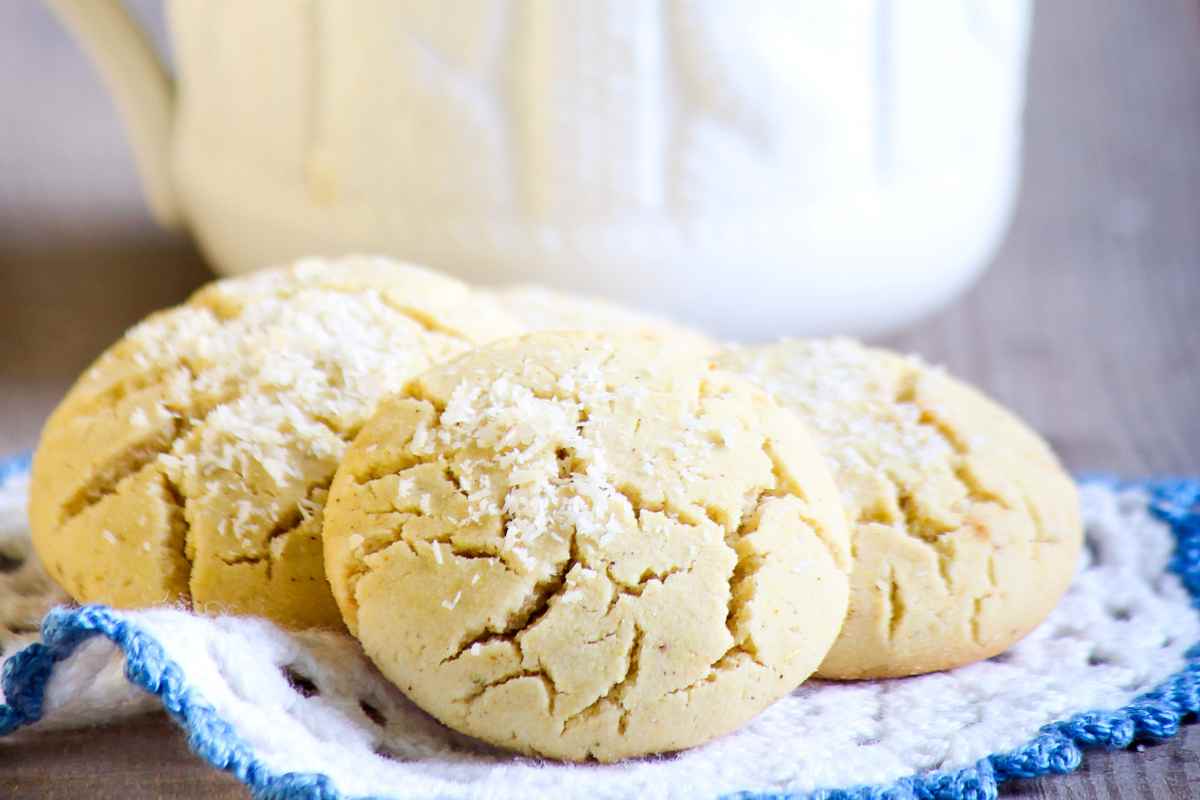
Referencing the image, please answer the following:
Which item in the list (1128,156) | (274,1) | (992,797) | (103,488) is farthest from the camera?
(1128,156)

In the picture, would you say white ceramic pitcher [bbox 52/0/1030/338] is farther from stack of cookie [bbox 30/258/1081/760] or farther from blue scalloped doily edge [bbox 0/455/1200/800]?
blue scalloped doily edge [bbox 0/455/1200/800]

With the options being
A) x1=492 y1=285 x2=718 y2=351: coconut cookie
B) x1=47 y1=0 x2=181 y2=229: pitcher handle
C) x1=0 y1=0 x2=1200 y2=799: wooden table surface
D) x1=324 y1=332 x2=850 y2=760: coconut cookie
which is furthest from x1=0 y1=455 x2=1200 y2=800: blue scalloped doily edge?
x1=47 y1=0 x2=181 y2=229: pitcher handle

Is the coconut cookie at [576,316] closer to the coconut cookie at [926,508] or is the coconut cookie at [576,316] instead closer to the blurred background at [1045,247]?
the coconut cookie at [926,508]

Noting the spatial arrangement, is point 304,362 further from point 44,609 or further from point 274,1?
point 274,1

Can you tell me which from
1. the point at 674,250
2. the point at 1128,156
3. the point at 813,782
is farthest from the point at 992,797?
the point at 1128,156

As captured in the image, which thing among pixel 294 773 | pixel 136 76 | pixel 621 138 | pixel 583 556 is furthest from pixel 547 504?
pixel 136 76

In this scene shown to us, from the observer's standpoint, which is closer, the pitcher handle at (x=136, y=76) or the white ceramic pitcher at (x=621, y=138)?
the white ceramic pitcher at (x=621, y=138)

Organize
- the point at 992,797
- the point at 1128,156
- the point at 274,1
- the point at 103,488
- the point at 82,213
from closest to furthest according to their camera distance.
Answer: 1. the point at 992,797
2. the point at 103,488
3. the point at 274,1
4. the point at 82,213
5. the point at 1128,156

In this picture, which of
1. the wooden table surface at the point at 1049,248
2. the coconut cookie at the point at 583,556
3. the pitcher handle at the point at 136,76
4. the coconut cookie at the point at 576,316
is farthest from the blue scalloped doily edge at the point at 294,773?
the pitcher handle at the point at 136,76
